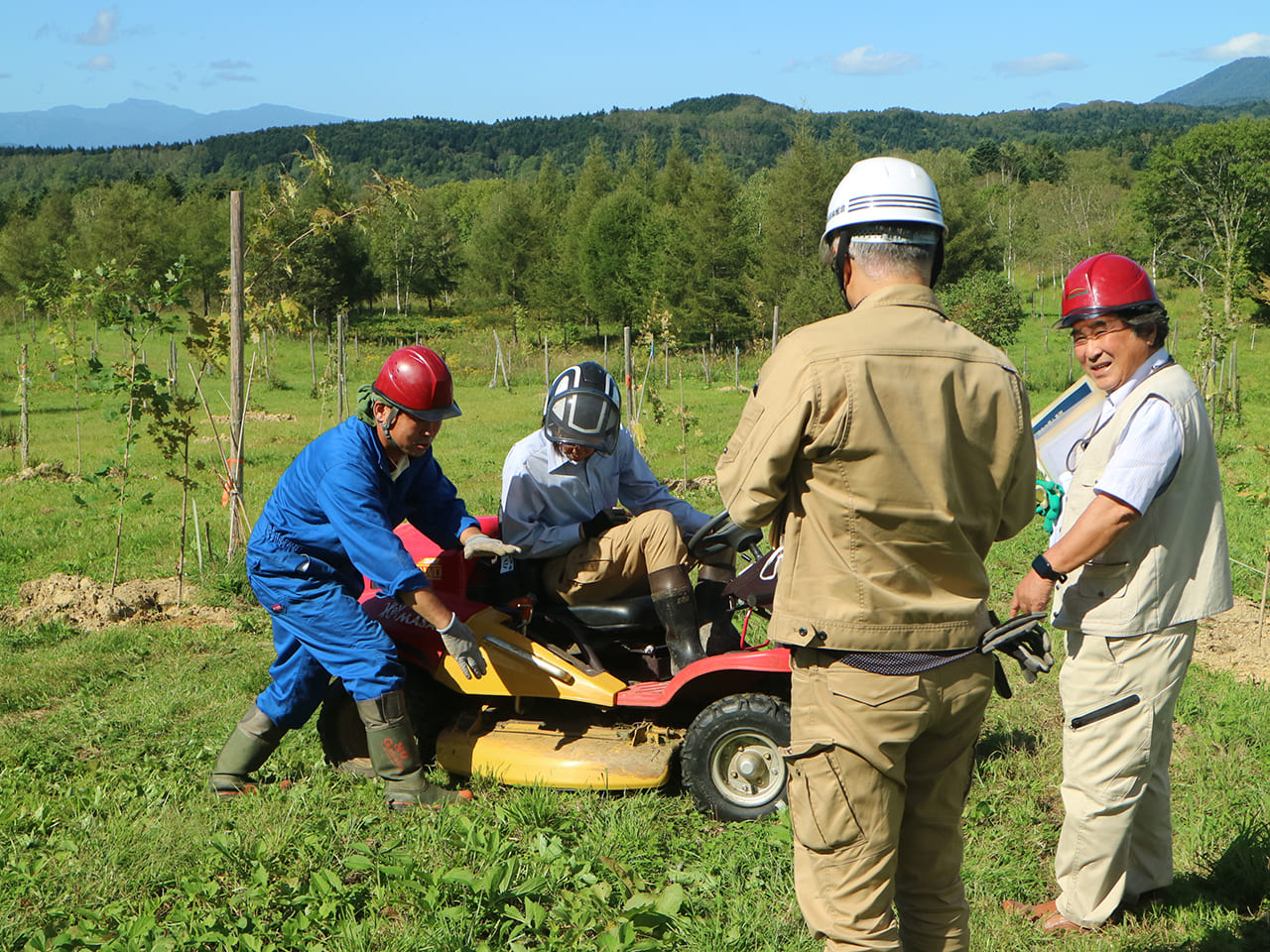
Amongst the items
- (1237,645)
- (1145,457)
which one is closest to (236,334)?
(1145,457)

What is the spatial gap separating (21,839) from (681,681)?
8.79ft

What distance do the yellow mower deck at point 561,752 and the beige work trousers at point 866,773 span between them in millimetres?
2060

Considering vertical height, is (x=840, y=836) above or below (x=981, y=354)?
below

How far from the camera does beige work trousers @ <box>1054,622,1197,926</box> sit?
338 cm

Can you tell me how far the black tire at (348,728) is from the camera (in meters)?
4.92

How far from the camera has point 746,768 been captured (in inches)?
176

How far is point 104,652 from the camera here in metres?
6.93

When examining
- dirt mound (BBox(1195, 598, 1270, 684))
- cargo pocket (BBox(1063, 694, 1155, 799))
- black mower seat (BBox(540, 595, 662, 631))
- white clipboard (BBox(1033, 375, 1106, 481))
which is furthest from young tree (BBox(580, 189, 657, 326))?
cargo pocket (BBox(1063, 694, 1155, 799))

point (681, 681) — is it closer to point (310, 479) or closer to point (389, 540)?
point (389, 540)

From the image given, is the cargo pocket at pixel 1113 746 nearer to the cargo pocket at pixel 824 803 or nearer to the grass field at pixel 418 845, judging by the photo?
the grass field at pixel 418 845

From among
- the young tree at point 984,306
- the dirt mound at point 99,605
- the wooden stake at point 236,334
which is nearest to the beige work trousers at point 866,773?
the dirt mound at point 99,605

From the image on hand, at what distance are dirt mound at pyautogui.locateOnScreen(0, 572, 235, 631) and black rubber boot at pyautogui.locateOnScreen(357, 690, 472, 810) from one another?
3.70 metres

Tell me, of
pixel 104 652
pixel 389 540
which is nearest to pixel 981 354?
pixel 389 540

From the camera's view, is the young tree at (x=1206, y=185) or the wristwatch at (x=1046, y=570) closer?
the wristwatch at (x=1046, y=570)
